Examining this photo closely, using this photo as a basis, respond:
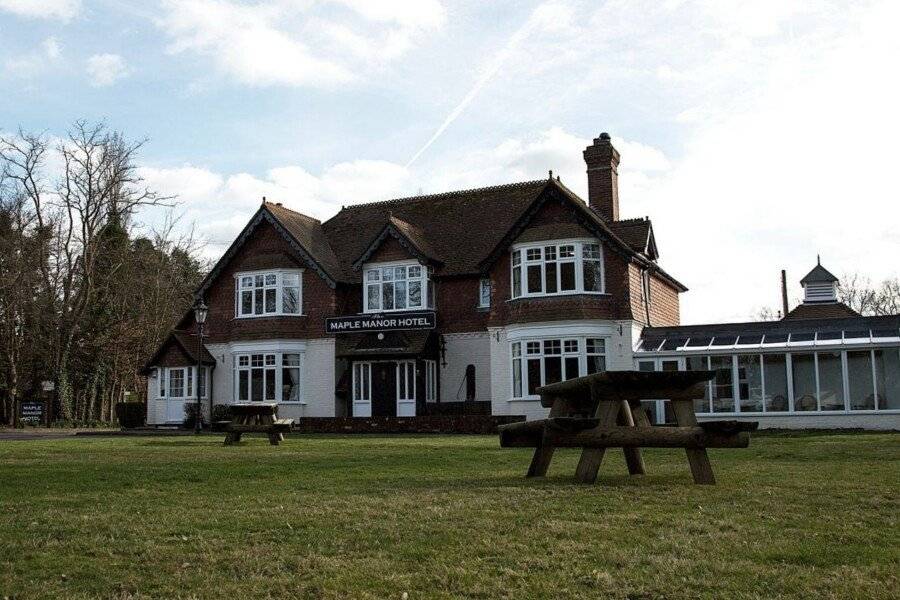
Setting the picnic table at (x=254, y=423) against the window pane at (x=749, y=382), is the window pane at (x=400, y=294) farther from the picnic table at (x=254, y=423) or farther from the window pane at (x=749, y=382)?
the picnic table at (x=254, y=423)

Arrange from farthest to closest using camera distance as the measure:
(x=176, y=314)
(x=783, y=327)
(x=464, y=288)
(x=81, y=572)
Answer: (x=176, y=314), (x=464, y=288), (x=783, y=327), (x=81, y=572)

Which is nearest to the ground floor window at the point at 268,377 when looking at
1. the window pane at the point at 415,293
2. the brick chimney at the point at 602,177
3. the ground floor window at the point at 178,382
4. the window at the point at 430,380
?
the ground floor window at the point at 178,382

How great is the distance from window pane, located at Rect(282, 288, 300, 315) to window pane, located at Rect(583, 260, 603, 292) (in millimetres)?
10574

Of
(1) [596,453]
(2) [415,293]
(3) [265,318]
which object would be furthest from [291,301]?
(1) [596,453]

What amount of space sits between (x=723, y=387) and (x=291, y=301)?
590 inches

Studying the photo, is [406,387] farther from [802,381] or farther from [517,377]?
[802,381]

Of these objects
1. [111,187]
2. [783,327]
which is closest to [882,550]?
[783,327]

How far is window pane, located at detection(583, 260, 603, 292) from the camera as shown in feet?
93.0

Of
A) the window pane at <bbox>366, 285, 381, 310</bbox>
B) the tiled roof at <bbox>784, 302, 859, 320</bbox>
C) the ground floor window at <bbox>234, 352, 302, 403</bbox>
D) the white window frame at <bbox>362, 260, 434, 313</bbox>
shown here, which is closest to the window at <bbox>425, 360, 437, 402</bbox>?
the white window frame at <bbox>362, 260, 434, 313</bbox>

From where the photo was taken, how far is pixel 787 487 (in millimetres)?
8703

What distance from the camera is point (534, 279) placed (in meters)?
28.7

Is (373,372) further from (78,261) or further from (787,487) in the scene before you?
(787,487)

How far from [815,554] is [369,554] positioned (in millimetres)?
2565

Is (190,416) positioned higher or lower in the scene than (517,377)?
lower
